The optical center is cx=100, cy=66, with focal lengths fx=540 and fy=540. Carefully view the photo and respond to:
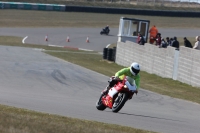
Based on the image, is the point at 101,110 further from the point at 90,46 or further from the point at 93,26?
the point at 93,26

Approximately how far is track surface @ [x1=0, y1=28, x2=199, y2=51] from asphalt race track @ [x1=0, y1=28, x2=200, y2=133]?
798 inches

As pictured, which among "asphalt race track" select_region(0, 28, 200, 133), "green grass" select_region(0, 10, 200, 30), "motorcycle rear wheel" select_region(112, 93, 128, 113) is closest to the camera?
"asphalt race track" select_region(0, 28, 200, 133)

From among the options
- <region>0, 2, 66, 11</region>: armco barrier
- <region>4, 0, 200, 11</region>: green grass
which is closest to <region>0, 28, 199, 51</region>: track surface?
<region>0, 2, 66, 11</region>: armco barrier

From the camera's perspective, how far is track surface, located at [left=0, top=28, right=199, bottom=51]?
4419 centimetres

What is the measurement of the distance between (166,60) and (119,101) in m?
11.1

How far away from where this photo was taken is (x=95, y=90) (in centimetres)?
1728

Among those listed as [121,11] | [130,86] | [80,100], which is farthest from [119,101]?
[121,11]

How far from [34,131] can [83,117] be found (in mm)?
3129

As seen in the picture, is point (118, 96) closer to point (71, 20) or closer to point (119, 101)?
point (119, 101)

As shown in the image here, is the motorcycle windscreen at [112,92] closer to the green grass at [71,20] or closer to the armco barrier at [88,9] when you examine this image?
the green grass at [71,20]

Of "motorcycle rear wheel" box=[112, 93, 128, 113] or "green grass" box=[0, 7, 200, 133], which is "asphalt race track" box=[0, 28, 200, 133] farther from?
"green grass" box=[0, 7, 200, 133]

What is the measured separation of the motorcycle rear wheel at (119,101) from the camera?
12.1 metres

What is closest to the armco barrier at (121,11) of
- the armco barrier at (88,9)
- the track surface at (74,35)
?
the armco barrier at (88,9)

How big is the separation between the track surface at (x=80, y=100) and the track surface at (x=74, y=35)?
2041cm
